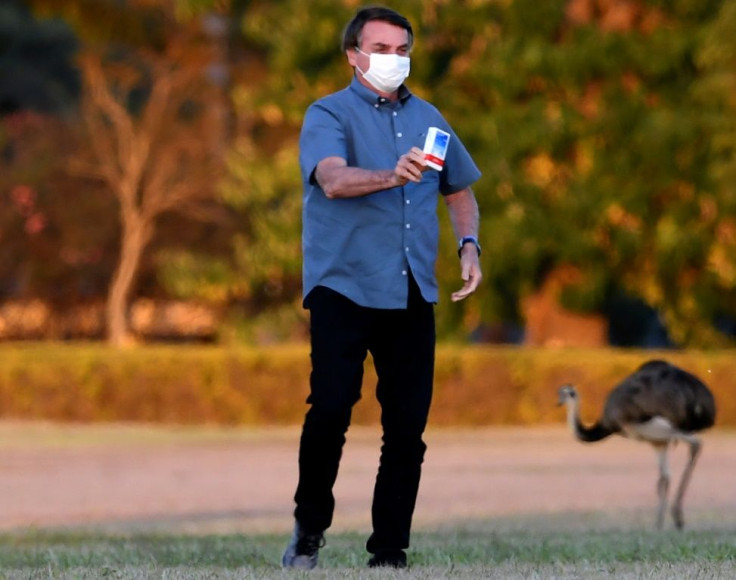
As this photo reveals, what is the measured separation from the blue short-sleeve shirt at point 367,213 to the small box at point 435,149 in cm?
52

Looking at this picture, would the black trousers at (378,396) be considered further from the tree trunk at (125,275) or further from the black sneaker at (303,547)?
the tree trunk at (125,275)

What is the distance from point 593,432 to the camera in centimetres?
1362

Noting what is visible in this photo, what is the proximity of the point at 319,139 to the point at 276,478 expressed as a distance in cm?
1079

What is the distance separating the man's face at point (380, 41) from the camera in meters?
7.04

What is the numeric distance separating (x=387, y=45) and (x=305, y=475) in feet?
5.48

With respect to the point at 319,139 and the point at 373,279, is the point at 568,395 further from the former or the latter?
the point at 319,139

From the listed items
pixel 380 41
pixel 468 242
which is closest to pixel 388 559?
pixel 468 242

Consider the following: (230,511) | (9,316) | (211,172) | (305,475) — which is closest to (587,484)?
(230,511)

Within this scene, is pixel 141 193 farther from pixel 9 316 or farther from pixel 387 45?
pixel 387 45

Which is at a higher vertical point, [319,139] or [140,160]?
[140,160]

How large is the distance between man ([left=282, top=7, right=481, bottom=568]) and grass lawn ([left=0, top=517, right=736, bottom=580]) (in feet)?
1.12

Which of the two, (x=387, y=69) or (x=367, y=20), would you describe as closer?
(x=387, y=69)

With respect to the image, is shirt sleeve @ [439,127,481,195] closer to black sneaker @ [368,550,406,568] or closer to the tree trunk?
black sneaker @ [368,550,406,568]

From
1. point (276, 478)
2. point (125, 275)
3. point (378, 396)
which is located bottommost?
point (276, 478)
